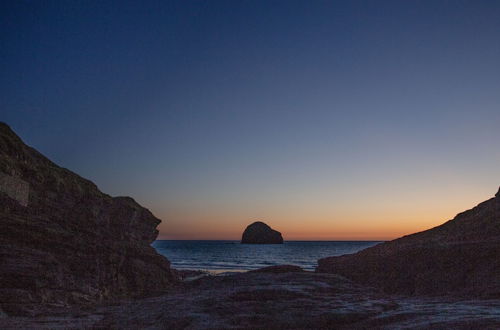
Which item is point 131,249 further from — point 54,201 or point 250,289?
point 250,289

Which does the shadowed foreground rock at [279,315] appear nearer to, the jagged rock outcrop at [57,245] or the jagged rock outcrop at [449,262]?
the jagged rock outcrop at [57,245]

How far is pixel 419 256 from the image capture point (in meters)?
22.3

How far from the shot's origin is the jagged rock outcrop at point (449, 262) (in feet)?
57.2

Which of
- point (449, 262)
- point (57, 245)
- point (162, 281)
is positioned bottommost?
point (162, 281)

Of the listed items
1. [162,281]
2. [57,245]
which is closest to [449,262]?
[162,281]

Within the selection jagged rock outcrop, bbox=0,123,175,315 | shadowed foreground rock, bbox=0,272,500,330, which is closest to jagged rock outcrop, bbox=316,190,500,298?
shadowed foreground rock, bbox=0,272,500,330

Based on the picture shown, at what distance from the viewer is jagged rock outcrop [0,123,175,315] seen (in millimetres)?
16609

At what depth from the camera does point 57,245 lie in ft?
65.5

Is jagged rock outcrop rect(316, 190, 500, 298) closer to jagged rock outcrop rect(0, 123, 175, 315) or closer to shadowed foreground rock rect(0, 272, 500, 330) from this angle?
shadowed foreground rock rect(0, 272, 500, 330)

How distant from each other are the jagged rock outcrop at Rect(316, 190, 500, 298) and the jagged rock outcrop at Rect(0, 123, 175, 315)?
47.9ft

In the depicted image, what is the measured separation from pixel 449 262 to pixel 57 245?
798 inches

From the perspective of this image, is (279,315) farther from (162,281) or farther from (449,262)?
(162,281)

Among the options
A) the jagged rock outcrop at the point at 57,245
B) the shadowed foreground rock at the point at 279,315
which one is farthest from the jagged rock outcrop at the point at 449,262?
the jagged rock outcrop at the point at 57,245

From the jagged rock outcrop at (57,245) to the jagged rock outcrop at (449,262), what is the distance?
574 inches
